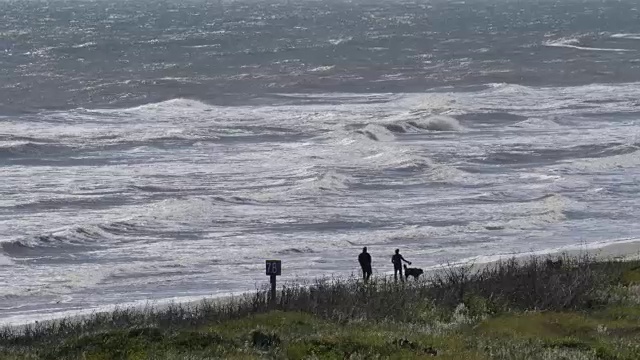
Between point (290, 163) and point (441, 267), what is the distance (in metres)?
18.6

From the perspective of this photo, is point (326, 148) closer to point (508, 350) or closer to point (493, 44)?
point (508, 350)

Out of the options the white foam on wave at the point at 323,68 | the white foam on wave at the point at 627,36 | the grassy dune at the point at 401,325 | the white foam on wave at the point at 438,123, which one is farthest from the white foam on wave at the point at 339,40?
the grassy dune at the point at 401,325

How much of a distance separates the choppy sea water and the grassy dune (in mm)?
7260

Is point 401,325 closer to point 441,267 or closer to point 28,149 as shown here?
point 441,267

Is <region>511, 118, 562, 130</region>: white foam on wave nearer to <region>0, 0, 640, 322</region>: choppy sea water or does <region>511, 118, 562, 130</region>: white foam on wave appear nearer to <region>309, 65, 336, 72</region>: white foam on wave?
<region>0, 0, 640, 322</region>: choppy sea water

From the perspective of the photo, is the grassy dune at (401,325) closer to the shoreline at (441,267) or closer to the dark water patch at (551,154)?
the shoreline at (441,267)

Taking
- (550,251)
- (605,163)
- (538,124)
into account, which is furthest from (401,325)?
(538,124)

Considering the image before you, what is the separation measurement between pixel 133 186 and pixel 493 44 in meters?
80.6

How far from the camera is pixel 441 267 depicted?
2806 centimetres

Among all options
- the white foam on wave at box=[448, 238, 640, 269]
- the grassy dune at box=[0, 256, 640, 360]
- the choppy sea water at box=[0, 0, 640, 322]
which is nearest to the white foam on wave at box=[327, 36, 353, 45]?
the choppy sea water at box=[0, 0, 640, 322]

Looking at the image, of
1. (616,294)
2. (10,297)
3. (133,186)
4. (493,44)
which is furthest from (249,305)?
(493,44)

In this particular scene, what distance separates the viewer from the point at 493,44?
4589 inches

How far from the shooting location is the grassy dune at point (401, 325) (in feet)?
46.4

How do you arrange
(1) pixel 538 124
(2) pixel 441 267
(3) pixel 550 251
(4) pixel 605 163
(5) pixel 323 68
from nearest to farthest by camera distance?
(2) pixel 441 267 → (3) pixel 550 251 → (4) pixel 605 163 → (1) pixel 538 124 → (5) pixel 323 68
